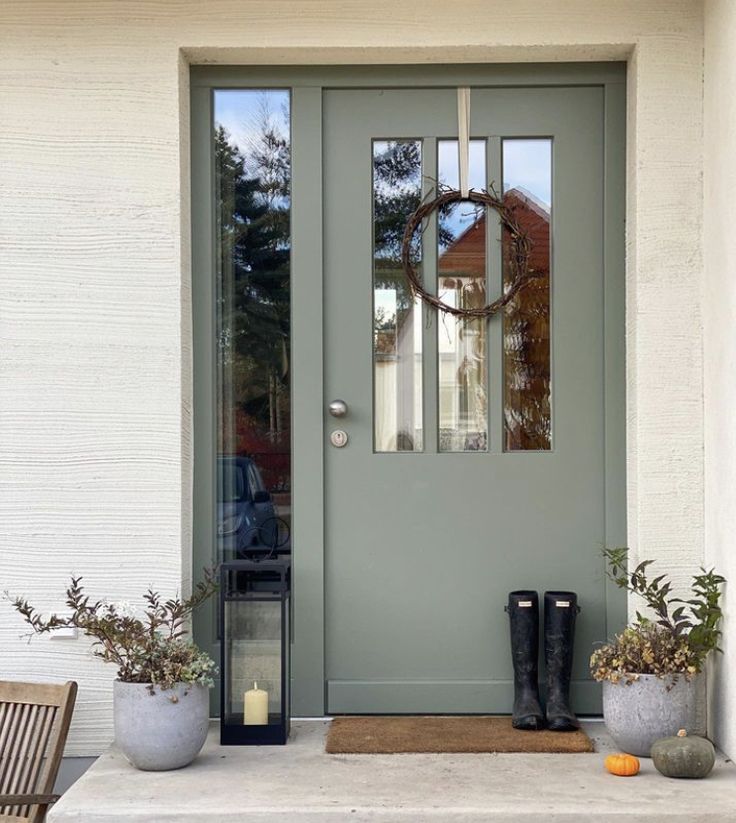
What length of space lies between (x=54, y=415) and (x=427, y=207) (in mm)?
1347

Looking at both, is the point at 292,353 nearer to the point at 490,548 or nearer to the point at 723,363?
the point at 490,548

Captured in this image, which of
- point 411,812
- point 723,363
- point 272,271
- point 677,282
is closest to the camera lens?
point 411,812

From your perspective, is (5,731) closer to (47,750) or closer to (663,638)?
(47,750)

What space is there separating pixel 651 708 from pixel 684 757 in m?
0.17

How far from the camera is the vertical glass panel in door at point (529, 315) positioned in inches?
136

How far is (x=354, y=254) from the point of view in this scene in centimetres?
346

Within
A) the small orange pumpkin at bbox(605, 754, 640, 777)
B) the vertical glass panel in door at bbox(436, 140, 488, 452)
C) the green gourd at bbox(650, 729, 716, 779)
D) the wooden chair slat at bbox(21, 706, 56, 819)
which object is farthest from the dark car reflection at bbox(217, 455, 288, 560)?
the green gourd at bbox(650, 729, 716, 779)

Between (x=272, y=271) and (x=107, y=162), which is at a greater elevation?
(x=107, y=162)

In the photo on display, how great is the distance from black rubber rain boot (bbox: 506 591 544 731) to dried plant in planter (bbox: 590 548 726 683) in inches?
8.2

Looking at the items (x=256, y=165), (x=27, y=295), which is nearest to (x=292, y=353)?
(x=256, y=165)

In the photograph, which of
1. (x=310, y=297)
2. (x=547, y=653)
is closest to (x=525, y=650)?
(x=547, y=653)

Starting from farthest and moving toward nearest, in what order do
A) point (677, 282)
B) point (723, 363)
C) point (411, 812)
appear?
point (677, 282)
point (723, 363)
point (411, 812)

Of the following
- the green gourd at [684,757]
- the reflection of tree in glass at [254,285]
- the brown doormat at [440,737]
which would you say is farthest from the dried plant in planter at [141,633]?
the green gourd at [684,757]

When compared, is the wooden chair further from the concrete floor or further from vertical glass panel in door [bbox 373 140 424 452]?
vertical glass panel in door [bbox 373 140 424 452]
